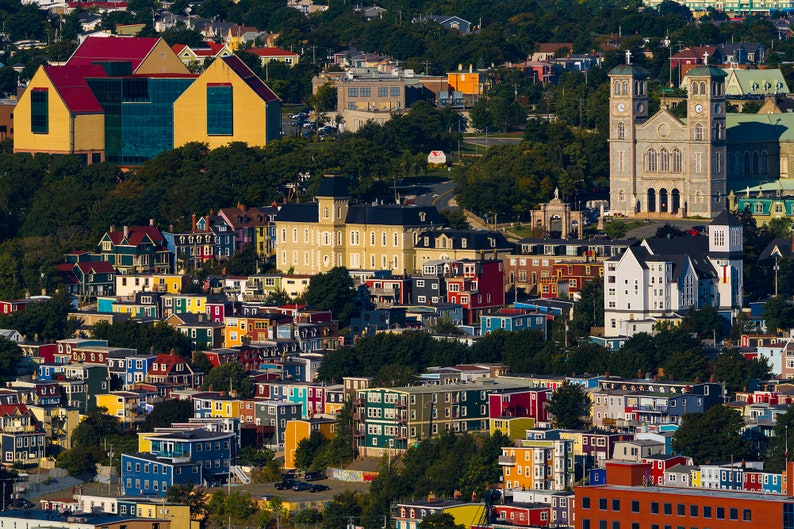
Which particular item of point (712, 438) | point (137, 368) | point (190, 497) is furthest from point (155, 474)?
point (712, 438)

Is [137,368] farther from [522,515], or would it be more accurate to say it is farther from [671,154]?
[671,154]

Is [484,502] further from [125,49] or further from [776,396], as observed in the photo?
[125,49]

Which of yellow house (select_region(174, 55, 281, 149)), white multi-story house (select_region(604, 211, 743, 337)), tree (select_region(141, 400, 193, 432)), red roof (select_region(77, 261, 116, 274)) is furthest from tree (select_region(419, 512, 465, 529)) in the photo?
yellow house (select_region(174, 55, 281, 149))

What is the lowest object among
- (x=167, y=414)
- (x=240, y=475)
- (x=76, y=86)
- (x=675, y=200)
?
(x=240, y=475)

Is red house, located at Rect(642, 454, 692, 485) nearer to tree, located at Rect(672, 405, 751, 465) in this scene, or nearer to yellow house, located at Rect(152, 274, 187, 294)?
tree, located at Rect(672, 405, 751, 465)

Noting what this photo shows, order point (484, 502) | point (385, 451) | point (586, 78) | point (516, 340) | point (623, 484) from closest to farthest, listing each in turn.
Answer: point (623, 484)
point (484, 502)
point (385, 451)
point (516, 340)
point (586, 78)

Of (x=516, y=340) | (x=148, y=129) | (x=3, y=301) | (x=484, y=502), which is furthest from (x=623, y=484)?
(x=148, y=129)
